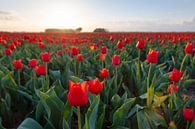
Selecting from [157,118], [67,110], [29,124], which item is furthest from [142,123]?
[29,124]

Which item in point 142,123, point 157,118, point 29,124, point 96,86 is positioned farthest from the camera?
point 157,118

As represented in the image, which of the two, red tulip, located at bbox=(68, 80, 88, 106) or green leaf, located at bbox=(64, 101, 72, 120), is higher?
red tulip, located at bbox=(68, 80, 88, 106)

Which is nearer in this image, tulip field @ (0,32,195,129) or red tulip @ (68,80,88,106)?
red tulip @ (68,80,88,106)

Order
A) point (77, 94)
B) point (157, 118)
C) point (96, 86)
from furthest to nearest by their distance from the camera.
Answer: point (157, 118), point (96, 86), point (77, 94)

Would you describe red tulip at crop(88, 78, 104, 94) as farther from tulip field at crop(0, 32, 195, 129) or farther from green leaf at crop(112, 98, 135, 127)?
green leaf at crop(112, 98, 135, 127)

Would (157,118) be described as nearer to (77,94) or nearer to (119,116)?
(119,116)

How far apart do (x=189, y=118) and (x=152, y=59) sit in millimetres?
1051

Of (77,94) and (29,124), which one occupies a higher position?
(77,94)

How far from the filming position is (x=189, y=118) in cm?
285

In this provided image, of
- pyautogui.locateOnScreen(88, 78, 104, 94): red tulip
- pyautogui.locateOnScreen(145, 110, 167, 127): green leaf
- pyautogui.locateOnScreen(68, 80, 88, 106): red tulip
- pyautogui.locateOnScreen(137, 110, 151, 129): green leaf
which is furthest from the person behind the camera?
pyautogui.locateOnScreen(145, 110, 167, 127): green leaf

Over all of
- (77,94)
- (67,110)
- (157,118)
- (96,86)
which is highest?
(77,94)

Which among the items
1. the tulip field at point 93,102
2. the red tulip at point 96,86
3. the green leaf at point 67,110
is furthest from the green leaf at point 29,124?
the red tulip at point 96,86

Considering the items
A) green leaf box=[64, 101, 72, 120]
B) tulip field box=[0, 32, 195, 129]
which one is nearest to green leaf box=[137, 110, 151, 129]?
tulip field box=[0, 32, 195, 129]

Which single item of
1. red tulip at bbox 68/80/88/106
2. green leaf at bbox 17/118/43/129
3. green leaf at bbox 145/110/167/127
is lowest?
green leaf at bbox 145/110/167/127
